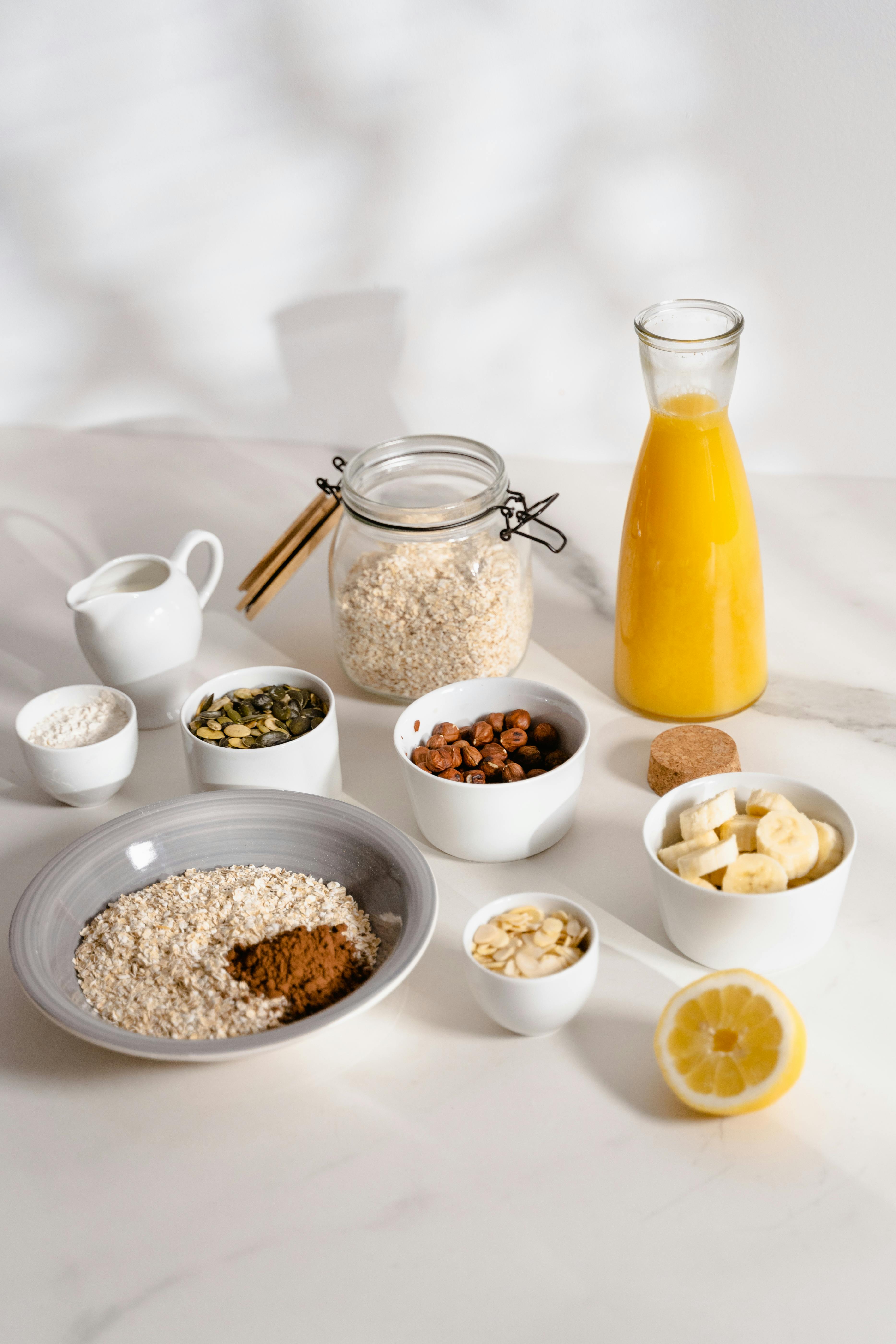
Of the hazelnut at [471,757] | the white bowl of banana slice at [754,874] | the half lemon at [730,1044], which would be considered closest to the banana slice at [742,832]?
the white bowl of banana slice at [754,874]

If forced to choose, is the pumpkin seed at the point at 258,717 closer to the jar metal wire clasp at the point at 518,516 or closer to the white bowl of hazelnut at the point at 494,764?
the white bowl of hazelnut at the point at 494,764

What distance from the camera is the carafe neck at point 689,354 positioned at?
97 cm

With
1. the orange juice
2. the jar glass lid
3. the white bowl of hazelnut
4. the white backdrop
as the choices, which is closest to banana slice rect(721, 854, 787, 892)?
the white bowl of hazelnut

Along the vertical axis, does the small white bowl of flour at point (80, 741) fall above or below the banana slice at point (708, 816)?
below

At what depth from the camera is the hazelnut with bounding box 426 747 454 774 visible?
3.14ft

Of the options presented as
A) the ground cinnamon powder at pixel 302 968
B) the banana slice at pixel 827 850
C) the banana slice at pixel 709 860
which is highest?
the banana slice at pixel 709 860

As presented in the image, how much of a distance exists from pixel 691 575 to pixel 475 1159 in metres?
0.53

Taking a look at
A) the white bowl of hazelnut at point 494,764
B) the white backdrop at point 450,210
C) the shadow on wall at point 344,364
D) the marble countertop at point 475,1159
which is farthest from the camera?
the shadow on wall at point 344,364

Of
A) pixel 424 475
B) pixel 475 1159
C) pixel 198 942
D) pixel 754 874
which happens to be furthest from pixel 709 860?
pixel 424 475

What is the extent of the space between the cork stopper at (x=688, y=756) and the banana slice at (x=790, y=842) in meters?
0.15

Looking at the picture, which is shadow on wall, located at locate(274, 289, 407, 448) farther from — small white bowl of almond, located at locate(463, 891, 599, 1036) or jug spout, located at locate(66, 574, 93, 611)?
small white bowl of almond, located at locate(463, 891, 599, 1036)

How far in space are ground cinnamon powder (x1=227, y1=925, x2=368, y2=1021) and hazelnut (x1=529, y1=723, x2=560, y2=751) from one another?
0.81 ft

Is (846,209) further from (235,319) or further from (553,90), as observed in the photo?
(235,319)

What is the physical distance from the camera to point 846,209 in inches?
52.2
